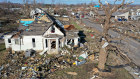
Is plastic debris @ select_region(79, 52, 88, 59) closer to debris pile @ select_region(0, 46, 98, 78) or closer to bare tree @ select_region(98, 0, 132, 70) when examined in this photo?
debris pile @ select_region(0, 46, 98, 78)

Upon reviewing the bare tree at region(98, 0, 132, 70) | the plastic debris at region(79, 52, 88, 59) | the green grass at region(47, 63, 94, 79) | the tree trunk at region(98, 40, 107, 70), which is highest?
the bare tree at region(98, 0, 132, 70)

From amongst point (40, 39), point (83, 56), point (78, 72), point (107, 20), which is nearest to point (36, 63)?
point (40, 39)

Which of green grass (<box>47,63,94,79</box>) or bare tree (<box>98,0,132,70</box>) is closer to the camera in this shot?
bare tree (<box>98,0,132,70</box>)

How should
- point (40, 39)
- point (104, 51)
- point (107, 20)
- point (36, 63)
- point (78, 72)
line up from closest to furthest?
point (107, 20), point (104, 51), point (78, 72), point (36, 63), point (40, 39)

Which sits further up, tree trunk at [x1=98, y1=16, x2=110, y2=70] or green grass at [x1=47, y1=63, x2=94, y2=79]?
tree trunk at [x1=98, y1=16, x2=110, y2=70]

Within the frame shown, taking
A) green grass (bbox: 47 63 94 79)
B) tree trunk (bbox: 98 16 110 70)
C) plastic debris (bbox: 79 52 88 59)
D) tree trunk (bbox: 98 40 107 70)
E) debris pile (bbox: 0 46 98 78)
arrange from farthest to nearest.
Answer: plastic debris (bbox: 79 52 88 59) → debris pile (bbox: 0 46 98 78) → green grass (bbox: 47 63 94 79) → tree trunk (bbox: 98 40 107 70) → tree trunk (bbox: 98 16 110 70)

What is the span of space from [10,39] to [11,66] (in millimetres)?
6641

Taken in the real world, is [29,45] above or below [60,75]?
above

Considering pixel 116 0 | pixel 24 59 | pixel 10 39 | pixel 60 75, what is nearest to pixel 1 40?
pixel 10 39

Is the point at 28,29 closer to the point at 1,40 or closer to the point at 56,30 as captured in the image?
the point at 56,30

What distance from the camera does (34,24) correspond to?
20844mm

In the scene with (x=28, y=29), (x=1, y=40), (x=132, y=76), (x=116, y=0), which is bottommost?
(x=132, y=76)

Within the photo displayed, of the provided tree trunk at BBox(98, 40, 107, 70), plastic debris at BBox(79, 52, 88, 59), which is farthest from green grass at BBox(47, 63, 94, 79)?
plastic debris at BBox(79, 52, 88, 59)

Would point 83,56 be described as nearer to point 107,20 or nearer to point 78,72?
point 78,72
